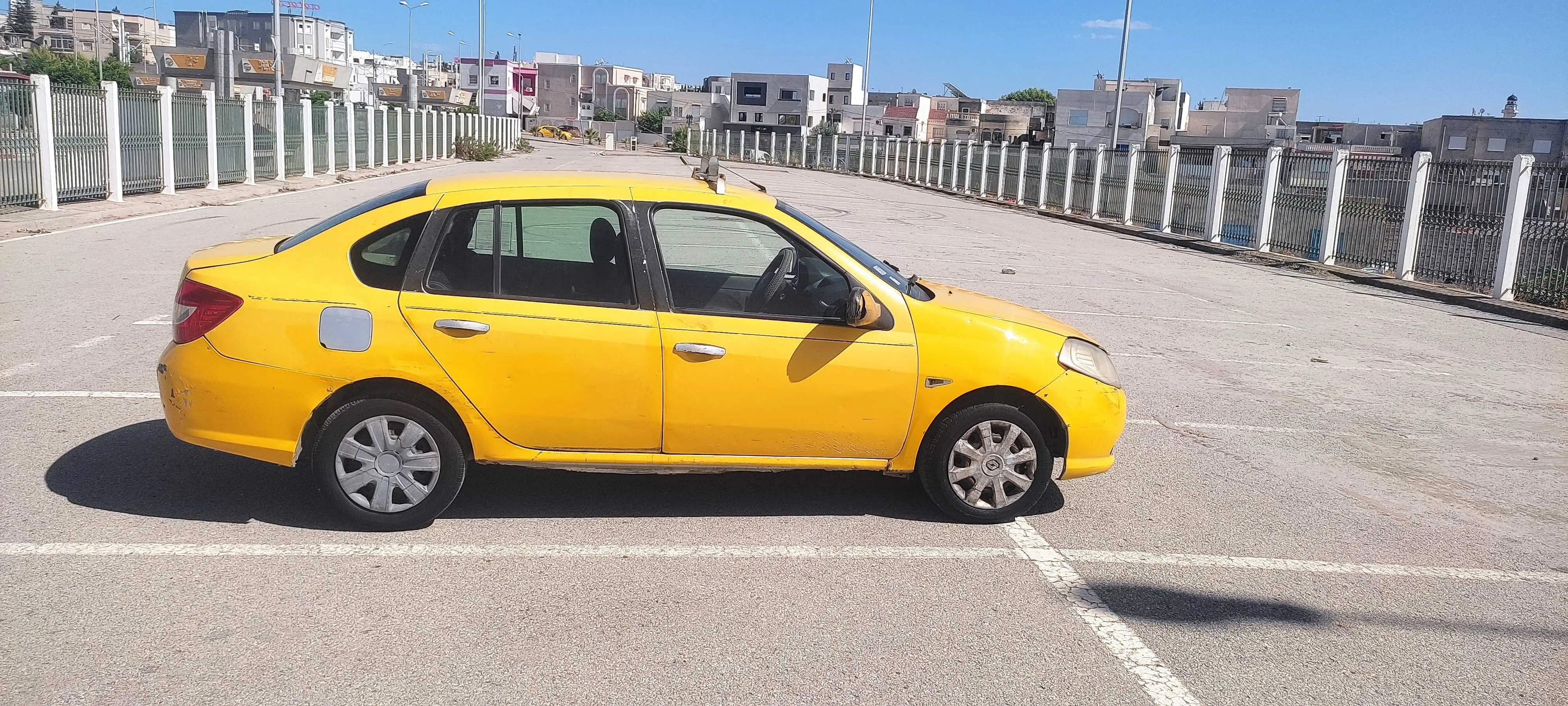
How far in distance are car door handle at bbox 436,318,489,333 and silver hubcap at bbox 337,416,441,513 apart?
1.35ft

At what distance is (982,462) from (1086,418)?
1.71 feet

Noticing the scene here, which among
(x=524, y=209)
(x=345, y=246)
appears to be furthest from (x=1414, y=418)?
(x=345, y=246)

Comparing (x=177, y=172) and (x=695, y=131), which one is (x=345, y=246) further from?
(x=695, y=131)

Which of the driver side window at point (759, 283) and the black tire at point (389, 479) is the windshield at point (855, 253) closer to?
the driver side window at point (759, 283)

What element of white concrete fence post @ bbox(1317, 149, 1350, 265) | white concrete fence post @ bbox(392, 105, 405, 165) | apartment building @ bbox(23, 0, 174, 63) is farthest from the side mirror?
apartment building @ bbox(23, 0, 174, 63)

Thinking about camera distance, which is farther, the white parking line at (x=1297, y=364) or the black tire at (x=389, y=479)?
the white parking line at (x=1297, y=364)

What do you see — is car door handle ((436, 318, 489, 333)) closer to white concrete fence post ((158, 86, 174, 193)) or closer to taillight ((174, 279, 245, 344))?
taillight ((174, 279, 245, 344))

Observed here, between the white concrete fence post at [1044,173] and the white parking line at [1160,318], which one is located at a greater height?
the white concrete fence post at [1044,173]

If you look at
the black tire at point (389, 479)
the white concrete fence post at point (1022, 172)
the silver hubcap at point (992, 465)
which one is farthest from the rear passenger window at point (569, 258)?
the white concrete fence post at point (1022, 172)

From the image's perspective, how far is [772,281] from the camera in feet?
18.2

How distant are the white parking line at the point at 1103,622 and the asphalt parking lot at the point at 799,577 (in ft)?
0.05

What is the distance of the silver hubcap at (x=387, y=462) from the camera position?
5.12 meters

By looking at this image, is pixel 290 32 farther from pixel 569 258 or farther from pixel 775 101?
pixel 569 258

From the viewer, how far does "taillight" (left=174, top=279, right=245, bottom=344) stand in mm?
5105
